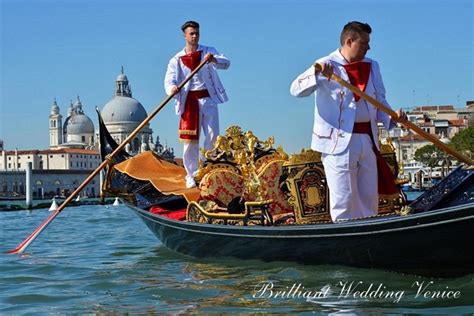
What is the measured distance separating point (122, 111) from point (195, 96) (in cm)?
6636

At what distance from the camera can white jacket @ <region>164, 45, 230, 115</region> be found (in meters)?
5.52

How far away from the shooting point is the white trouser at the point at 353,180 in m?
3.86

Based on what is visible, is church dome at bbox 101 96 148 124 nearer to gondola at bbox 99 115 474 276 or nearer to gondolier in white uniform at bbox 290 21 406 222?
gondola at bbox 99 115 474 276

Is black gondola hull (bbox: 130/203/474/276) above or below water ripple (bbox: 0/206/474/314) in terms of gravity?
above

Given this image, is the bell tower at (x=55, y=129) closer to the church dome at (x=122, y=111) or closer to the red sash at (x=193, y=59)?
the church dome at (x=122, y=111)

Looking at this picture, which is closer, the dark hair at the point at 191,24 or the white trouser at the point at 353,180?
the white trouser at the point at 353,180

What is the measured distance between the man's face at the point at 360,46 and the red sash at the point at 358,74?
38 millimetres

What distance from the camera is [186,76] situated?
18.2 ft

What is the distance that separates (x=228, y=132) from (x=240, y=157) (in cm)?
16

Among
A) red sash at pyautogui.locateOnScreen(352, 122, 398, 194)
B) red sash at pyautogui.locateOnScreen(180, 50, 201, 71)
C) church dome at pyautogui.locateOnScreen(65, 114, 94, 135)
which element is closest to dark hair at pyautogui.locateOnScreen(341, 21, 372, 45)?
red sash at pyautogui.locateOnScreen(352, 122, 398, 194)

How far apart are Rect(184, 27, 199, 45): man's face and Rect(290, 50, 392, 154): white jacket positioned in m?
1.67

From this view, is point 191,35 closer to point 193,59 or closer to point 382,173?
point 193,59

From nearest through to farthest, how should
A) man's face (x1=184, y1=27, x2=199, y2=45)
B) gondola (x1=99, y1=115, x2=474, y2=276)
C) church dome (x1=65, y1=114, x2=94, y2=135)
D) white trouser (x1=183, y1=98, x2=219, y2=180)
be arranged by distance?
gondola (x1=99, y1=115, x2=474, y2=276) → man's face (x1=184, y1=27, x2=199, y2=45) → white trouser (x1=183, y1=98, x2=219, y2=180) → church dome (x1=65, y1=114, x2=94, y2=135)

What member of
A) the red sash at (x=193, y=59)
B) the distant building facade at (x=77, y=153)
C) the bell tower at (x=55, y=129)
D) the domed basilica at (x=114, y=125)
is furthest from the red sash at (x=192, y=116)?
the bell tower at (x=55, y=129)
